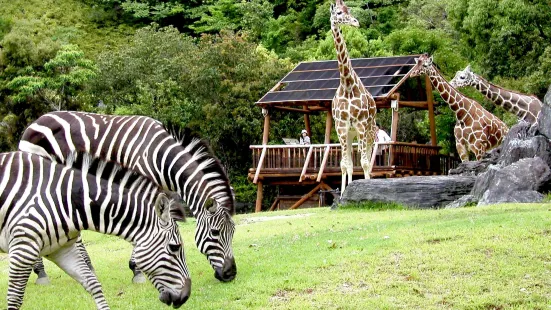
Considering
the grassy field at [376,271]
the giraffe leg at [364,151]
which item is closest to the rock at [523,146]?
the grassy field at [376,271]

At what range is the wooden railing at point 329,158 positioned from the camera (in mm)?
28188

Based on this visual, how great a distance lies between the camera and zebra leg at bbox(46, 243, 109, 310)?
29.9 feet

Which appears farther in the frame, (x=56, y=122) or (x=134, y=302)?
(x=56, y=122)

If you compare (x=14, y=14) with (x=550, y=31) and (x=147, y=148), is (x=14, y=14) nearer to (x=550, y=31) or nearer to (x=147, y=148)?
(x=550, y=31)

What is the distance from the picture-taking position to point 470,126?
25.1 meters

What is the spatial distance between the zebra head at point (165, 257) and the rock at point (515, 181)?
9.58 meters

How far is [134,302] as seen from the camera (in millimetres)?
10938

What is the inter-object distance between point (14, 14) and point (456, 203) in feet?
125

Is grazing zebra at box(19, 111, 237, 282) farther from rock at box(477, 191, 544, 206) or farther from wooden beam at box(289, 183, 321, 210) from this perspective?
wooden beam at box(289, 183, 321, 210)

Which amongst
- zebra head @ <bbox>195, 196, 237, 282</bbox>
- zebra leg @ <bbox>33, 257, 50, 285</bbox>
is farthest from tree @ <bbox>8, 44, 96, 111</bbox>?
zebra head @ <bbox>195, 196, 237, 282</bbox>

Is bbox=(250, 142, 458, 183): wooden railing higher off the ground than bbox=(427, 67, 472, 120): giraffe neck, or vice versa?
bbox=(427, 67, 472, 120): giraffe neck

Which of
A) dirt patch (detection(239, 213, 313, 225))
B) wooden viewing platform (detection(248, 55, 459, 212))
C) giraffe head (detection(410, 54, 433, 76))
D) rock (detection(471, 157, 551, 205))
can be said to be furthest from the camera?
wooden viewing platform (detection(248, 55, 459, 212))

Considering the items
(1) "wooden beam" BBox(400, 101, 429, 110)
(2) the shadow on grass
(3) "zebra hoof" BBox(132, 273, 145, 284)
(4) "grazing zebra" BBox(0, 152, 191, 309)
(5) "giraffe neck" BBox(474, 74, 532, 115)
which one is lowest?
(3) "zebra hoof" BBox(132, 273, 145, 284)

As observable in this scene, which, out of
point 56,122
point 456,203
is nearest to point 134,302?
point 56,122
